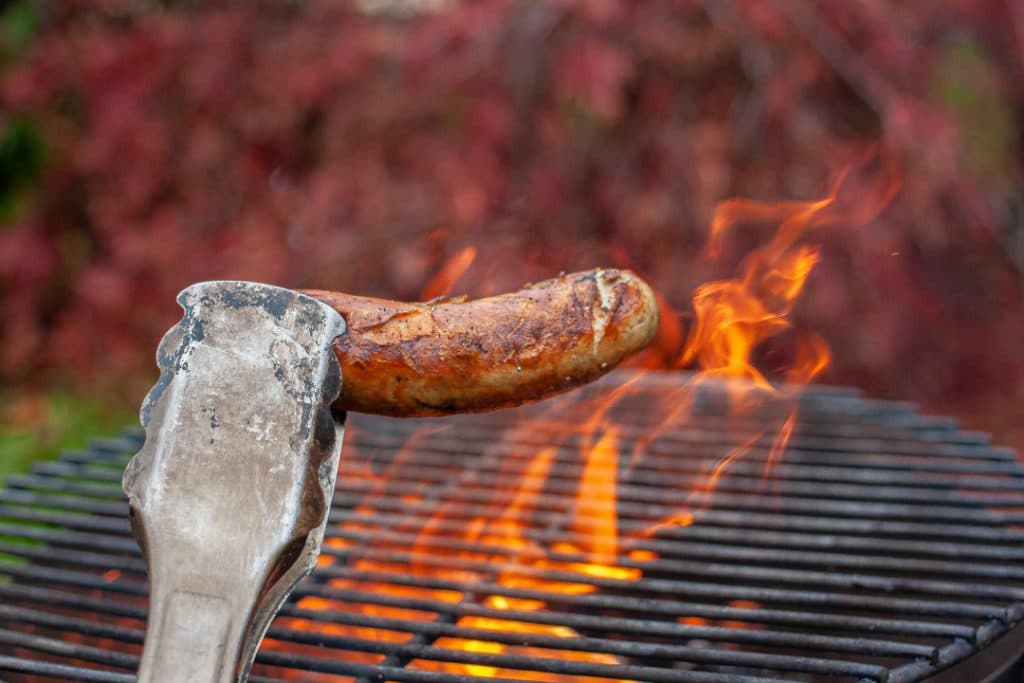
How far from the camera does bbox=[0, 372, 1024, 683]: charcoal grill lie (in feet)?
6.07

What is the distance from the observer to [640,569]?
7.22 feet

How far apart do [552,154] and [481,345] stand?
2.73m

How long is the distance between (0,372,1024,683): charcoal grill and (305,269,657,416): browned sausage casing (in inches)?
19.9

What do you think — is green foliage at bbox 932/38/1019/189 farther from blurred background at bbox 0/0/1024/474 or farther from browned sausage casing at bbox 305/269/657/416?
browned sausage casing at bbox 305/269/657/416

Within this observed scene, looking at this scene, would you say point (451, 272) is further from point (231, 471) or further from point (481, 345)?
point (231, 471)

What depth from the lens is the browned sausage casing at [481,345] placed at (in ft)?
5.78

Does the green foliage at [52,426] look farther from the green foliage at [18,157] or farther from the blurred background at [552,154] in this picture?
the green foliage at [18,157]

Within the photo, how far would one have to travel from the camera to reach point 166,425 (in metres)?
1.58

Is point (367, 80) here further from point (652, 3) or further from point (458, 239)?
point (652, 3)

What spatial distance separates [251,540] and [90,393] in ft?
16.3

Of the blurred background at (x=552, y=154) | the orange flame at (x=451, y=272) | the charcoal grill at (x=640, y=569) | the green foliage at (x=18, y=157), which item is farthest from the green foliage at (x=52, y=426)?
the charcoal grill at (x=640, y=569)

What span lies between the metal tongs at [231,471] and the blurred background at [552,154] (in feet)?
7.97

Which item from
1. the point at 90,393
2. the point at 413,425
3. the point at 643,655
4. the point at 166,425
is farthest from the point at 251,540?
the point at 90,393

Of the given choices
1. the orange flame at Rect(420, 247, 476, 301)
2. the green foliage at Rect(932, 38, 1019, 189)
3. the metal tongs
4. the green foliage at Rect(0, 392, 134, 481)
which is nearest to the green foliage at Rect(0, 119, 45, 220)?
the green foliage at Rect(0, 392, 134, 481)
